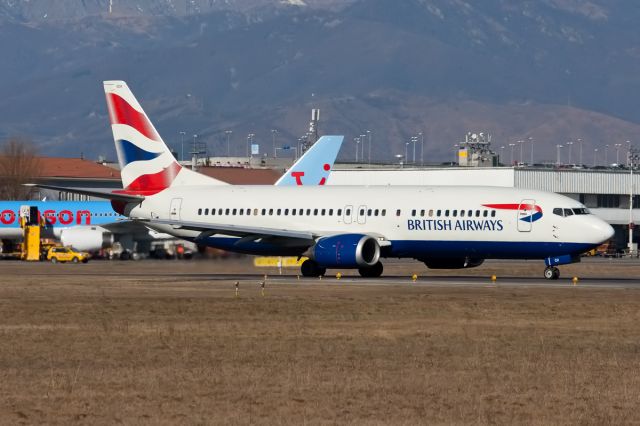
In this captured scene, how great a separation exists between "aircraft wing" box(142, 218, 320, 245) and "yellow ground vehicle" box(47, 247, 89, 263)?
31.2m

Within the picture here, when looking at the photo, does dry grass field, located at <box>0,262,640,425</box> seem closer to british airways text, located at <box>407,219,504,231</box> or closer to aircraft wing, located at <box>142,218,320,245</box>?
british airways text, located at <box>407,219,504,231</box>

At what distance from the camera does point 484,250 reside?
60750 millimetres

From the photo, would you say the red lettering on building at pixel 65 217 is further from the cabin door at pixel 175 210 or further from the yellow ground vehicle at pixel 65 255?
the cabin door at pixel 175 210

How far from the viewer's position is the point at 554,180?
138500 mm

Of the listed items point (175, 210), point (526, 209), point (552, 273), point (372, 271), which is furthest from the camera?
point (175, 210)

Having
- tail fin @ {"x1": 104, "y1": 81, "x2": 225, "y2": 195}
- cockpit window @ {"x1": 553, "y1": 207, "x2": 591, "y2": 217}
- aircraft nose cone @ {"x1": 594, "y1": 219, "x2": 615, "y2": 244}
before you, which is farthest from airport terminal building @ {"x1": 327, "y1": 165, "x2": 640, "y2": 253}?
aircraft nose cone @ {"x1": 594, "y1": 219, "x2": 615, "y2": 244}

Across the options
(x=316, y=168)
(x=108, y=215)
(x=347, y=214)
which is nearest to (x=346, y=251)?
(x=347, y=214)

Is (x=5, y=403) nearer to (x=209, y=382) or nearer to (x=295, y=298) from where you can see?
(x=209, y=382)

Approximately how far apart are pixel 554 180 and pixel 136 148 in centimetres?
7661

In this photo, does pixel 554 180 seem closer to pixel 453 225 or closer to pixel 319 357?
pixel 453 225

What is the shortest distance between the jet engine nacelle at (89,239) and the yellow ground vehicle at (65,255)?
342 inches

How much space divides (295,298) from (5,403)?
78.3 ft

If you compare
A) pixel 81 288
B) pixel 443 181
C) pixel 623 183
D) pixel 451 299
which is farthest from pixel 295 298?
pixel 623 183

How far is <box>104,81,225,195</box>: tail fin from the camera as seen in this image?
225ft
